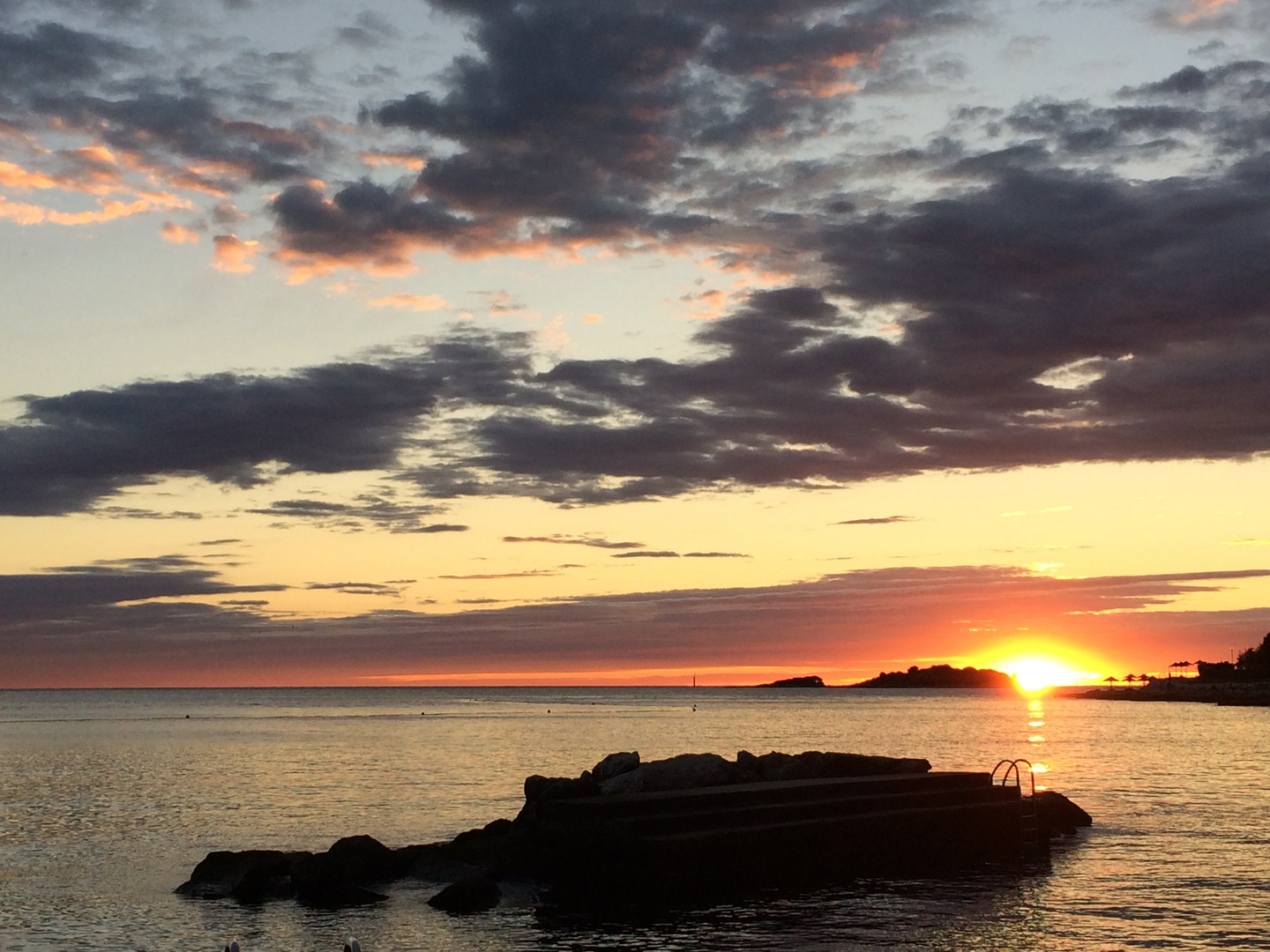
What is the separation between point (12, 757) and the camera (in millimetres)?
88812

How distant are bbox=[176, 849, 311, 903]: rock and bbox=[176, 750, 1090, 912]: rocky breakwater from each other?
0.04m

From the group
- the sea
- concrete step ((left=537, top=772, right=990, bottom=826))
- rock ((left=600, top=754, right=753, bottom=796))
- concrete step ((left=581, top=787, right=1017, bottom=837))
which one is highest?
rock ((left=600, top=754, right=753, bottom=796))

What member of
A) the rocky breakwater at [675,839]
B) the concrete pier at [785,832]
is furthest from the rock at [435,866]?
the concrete pier at [785,832]

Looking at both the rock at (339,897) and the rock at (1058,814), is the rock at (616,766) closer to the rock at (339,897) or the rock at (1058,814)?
the rock at (339,897)

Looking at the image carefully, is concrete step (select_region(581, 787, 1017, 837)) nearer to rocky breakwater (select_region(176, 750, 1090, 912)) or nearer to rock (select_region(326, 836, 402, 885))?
rocky breakwater (select_region(176, 750, 1090, 912))

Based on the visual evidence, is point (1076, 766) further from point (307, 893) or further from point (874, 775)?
point (307, 893)

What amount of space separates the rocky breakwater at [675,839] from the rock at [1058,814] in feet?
9.61

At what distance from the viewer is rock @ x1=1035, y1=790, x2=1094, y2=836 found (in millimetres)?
40125

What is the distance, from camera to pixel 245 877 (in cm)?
2981

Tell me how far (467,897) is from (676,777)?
7094mm

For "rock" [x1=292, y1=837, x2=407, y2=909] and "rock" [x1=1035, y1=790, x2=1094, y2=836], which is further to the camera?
"rock" [x1=1035, y1=790, x2=1094, y2=836]

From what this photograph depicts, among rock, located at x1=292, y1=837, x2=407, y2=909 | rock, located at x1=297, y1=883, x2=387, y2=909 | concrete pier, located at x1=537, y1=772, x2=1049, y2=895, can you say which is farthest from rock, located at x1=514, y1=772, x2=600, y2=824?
rock, located at x1=297, y1=883, x2=387, y2=909

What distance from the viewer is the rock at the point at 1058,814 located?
4012 centimetres

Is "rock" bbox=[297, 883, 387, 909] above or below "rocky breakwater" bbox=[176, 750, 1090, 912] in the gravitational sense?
below
